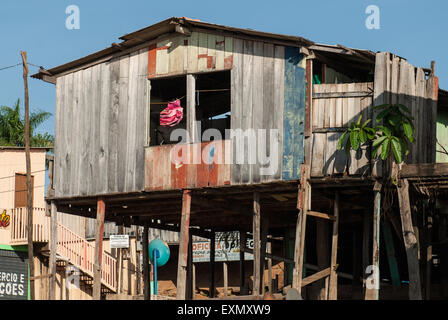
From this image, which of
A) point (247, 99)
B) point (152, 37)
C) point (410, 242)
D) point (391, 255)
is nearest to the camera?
point (410, 242)

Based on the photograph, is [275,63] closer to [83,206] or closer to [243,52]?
[243,52]

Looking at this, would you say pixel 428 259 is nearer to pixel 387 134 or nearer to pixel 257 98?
pixel 387 134

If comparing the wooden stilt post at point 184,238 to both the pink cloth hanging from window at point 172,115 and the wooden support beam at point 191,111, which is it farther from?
the pink cloth hanging from window at point 172,115

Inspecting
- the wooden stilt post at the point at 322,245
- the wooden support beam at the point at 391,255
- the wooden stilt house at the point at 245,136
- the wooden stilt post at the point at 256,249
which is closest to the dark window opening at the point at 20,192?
the wooden stilt house at the point at 245,136

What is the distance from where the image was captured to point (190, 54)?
71.3ft

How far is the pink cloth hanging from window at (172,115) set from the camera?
883 inches

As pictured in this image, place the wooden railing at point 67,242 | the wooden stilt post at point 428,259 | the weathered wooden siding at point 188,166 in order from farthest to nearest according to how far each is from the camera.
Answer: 1. the wooden railing at point 67,242
2. the wooden stilt post at point 428,259
3. the weathered wooden siding at point 188,166

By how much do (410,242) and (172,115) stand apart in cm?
777

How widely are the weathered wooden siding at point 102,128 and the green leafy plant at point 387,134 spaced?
6.23 meters

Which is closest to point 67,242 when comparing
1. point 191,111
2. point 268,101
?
point 191,111

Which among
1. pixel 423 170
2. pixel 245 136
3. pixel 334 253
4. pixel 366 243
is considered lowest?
pixel 334 253

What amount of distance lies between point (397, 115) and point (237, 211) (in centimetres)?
636

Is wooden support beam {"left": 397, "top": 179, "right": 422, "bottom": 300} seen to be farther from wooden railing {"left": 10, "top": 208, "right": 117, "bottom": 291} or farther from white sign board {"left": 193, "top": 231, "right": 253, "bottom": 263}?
white sign board {"left": 193, "top": 231, "right": 253, "bottom": 263}

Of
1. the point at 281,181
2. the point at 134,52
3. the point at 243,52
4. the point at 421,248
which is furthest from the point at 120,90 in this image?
the point at 421,248
